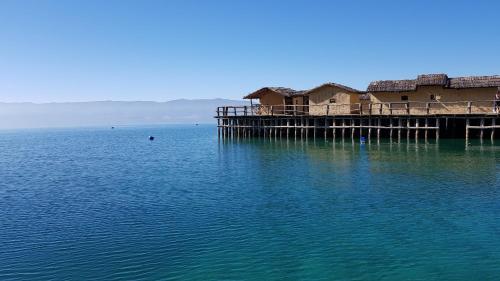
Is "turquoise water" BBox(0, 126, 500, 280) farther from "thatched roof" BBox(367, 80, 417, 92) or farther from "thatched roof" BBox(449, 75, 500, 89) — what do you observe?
"thatched roof" BBox(367, 80, 417, 92)

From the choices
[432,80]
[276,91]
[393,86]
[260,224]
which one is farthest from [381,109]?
[260,224]

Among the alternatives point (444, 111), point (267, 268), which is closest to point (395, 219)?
point (267, 268)

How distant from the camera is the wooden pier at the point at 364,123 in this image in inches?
1762

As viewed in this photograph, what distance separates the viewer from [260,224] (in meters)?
16.4

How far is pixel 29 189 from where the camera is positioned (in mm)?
25734

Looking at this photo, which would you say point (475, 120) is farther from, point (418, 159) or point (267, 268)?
point (267, 268)

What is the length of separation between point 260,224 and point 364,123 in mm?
36207

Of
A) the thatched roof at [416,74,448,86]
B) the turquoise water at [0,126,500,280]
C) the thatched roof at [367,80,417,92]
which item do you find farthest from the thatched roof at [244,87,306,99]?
the turquoise water at [0,126,500,280]

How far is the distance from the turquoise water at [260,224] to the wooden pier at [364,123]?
1371 centimetres

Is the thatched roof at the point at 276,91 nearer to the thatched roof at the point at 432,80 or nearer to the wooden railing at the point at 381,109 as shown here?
Answer: the wooden railing at the point at 381,109

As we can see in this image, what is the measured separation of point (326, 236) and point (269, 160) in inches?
847

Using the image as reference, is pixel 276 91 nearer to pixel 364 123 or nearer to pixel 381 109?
pixel 364 123

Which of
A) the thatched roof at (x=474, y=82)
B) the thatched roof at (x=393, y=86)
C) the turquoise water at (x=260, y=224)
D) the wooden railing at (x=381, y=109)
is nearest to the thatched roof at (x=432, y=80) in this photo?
the thatched roof at (x=393, y=86)

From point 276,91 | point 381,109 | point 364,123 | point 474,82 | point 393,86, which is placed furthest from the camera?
point 276,91
